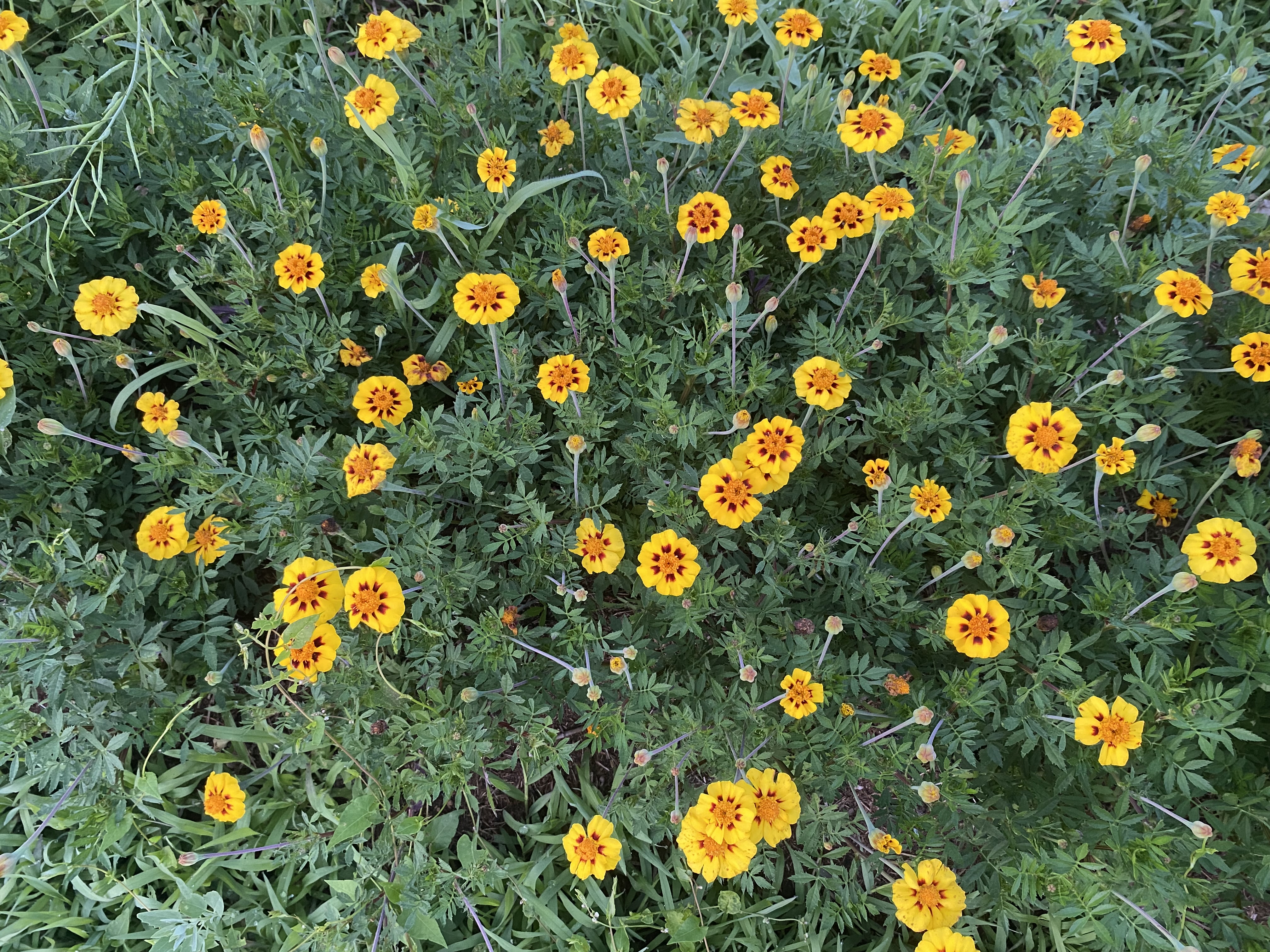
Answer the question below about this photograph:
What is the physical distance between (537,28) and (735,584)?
252cm

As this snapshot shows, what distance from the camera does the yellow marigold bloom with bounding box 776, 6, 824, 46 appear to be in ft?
8.13

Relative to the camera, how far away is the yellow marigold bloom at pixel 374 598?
1780 mm

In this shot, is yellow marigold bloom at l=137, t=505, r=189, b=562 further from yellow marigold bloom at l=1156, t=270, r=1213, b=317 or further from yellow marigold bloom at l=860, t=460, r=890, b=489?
yellow marigold bloom at l=1156, t=270, r=1213, b=317

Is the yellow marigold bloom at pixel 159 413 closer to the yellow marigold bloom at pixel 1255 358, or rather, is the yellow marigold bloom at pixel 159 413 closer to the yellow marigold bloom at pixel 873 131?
the yellow marigold bloom at pixel 873 131

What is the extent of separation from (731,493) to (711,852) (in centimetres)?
82

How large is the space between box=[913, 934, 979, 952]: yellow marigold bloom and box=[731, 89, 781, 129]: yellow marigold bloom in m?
2.10

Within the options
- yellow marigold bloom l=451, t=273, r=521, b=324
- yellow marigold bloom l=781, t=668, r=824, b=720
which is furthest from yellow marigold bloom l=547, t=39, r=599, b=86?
yellow marigold bloom l=781, t=668, r=824, b=720

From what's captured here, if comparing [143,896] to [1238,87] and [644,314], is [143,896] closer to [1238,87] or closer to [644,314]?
[644,314]

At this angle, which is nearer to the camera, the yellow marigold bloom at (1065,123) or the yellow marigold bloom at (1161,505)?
the yellow marigold bloom at (1065,123)

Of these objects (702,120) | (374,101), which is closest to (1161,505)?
(702,120)

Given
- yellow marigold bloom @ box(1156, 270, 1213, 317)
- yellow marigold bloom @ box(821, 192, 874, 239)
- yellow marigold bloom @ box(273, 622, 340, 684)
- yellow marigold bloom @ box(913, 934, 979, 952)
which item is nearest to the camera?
yellow marigold bloom @ box(913, 934, 979, 952)

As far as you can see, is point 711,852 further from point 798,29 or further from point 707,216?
point 798,29

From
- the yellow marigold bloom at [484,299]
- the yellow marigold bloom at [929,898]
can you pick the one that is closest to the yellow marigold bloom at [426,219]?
the yellow marigold bloom at [484,299]

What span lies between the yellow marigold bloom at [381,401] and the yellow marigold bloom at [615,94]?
1.00m
